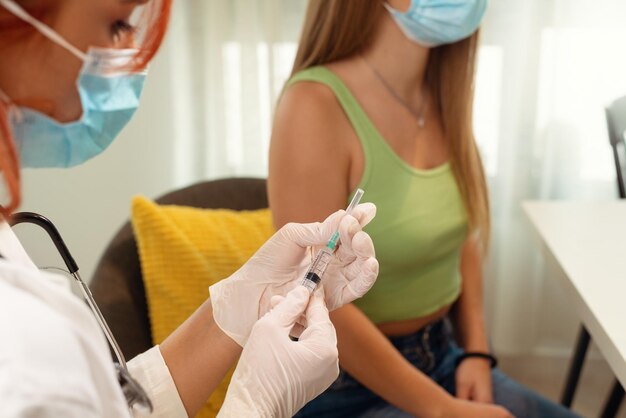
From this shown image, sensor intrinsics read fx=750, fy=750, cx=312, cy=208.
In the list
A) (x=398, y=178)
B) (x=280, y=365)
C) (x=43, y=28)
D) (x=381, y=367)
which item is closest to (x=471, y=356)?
(x=381, y=367)

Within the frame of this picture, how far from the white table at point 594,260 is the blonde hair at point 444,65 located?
5.2 inches

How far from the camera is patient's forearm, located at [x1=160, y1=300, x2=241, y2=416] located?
89 cm

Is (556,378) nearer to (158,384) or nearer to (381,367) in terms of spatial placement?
(381,367)

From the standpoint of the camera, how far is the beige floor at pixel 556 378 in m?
1.86

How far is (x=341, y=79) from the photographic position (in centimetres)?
116

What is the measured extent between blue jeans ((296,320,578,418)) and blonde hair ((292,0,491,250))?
0.21m

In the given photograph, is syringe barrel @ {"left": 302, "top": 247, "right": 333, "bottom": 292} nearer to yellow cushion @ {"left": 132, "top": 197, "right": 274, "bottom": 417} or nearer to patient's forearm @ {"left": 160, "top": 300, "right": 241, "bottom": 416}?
patient's forearm @ {"left": 160, "top": 300, "right": 241, "bottom": 416}

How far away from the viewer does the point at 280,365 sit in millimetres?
783

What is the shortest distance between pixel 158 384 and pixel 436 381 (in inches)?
21.7

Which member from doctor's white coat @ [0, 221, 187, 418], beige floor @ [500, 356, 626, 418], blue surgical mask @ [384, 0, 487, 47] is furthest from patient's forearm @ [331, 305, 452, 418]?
beige floor @ [500, 356, 626, 418]

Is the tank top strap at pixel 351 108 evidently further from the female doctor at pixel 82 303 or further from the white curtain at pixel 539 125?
the white curtain at pixel 539 125

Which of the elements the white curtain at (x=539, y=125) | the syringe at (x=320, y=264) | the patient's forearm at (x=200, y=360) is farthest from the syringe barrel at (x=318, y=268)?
the white curtain at (x=539, y=125)

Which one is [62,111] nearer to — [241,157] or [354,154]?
[354,154]

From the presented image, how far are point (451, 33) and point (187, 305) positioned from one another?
0.61 meters
